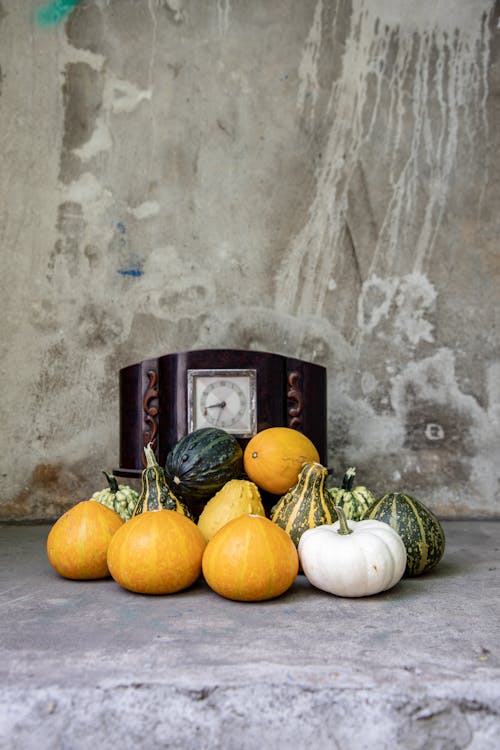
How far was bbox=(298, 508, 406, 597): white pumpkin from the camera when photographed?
1.76m

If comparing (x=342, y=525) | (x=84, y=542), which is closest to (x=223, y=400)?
(x=84, y=542)

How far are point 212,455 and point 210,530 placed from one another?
32 centimetres

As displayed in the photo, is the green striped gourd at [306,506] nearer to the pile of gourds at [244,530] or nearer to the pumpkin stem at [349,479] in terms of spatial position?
the pile of gourds at [244,530]

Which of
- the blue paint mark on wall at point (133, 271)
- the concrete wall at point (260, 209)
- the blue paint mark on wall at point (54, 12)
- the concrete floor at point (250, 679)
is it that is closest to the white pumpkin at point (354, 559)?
the concrete floor at point (250, 679)

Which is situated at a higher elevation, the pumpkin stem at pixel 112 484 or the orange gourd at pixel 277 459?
the orange gourd at pixel 277 459

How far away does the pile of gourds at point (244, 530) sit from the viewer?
1757mm

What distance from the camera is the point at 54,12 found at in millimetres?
3721

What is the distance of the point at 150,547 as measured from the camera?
5.87 feet

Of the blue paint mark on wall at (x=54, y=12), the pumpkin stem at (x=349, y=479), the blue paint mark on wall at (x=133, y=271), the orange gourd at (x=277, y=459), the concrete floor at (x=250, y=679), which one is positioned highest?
the blue paint mark on wall at (x=54, y=12)

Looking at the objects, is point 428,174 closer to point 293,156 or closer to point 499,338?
point 293,156

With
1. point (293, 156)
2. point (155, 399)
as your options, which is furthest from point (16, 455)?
point (293, 156)

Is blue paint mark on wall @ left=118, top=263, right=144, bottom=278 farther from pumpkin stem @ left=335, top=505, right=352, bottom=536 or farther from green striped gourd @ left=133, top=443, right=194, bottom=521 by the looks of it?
pumpkin stem @ left=335, top=505, right=352, bottom=536

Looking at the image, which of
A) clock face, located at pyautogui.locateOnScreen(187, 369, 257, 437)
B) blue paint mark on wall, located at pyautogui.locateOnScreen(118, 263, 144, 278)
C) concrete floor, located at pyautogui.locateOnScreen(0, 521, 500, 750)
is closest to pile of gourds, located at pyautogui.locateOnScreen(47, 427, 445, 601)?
concrete floor, located at pyautogui.locateOnScreen(0, 521, 500, 750)

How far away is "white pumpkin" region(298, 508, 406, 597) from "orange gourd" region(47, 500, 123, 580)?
0.58 m
